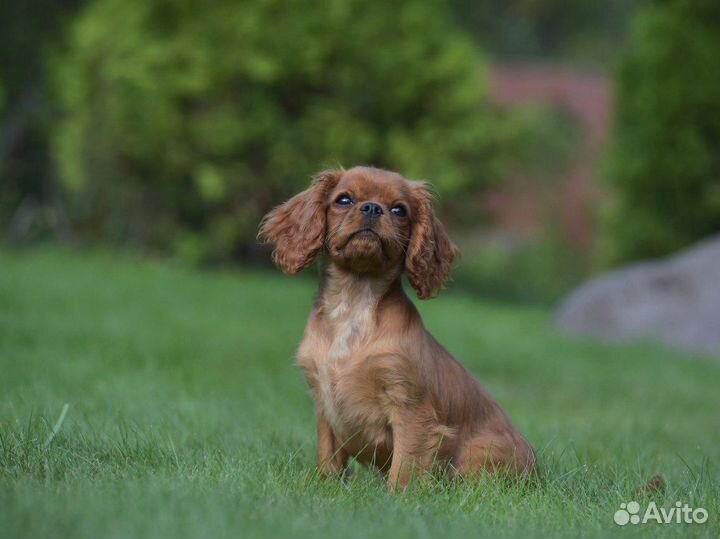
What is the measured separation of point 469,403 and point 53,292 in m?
7.41

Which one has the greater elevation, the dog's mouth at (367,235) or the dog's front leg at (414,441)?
the dog's mouth at (367,235)

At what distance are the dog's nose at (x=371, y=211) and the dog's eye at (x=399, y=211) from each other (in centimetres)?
11

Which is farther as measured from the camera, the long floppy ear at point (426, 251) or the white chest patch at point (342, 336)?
the long floppy ear at point (426, 251)

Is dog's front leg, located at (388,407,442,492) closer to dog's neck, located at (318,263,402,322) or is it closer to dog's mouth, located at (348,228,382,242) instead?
dog's neck, located at (318,263,402,322)

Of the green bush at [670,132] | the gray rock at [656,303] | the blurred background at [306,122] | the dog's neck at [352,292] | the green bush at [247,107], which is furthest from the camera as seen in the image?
the green bush at [247,107]

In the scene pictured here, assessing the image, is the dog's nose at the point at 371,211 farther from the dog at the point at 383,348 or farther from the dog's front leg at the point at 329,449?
the dog's front leg at the point at 329,449

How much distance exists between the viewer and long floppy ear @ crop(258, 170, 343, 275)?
4430 mm

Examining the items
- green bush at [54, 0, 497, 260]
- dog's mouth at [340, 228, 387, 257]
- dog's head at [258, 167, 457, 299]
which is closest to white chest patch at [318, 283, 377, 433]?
dog's head at [258, 167, 457, 299]

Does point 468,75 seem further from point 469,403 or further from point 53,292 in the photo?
point 469,403

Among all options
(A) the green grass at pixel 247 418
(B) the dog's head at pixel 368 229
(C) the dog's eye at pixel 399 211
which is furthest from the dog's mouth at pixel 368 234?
(A) the green grass at pixel 247 418

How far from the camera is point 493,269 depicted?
59.1 feet

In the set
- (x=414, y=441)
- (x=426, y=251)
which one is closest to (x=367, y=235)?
(x=426, y=251)

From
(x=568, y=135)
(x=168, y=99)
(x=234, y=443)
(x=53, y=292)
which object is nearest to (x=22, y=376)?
(x=234, y=443)

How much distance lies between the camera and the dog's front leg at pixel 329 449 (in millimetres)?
4219
